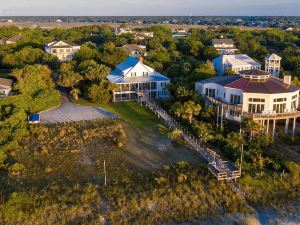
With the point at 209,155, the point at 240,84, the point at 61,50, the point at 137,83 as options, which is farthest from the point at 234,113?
the point at 61,50

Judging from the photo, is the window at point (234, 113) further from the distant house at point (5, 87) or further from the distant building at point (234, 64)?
the distant house at point (5, 87)

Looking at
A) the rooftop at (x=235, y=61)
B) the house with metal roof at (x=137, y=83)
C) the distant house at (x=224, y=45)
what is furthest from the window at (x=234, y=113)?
the distant house at (x=224, y=45)

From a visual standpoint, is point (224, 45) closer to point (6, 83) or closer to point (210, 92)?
point (210, 92)

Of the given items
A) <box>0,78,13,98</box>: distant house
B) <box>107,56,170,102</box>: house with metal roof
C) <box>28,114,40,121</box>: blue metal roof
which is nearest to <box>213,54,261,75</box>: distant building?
<box>107,56,170,102</box>: house with metal roof

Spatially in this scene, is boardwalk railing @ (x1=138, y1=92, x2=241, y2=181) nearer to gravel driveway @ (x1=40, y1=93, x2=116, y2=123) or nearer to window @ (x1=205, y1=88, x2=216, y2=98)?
window @ (x1=205, y1=88, x2=216, y2=98)

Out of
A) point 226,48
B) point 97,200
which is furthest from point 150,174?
point 226,48

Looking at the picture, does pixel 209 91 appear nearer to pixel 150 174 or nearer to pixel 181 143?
pixel 181 143
